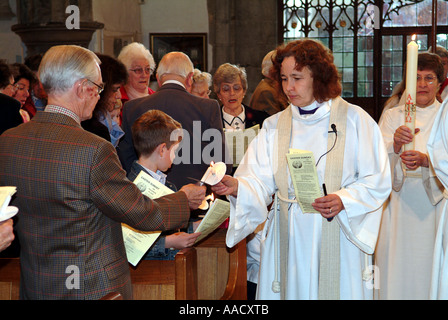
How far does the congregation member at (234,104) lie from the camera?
566cm

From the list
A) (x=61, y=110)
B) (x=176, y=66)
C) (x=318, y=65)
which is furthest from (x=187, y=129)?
(x=61, y=110)

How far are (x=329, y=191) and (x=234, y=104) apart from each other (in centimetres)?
261

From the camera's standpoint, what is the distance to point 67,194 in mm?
2342

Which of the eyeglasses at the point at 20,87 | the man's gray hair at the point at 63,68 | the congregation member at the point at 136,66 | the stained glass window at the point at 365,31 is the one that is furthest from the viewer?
the stained glass window at the point at 365,31

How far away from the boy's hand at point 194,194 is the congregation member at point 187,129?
52.3 inches

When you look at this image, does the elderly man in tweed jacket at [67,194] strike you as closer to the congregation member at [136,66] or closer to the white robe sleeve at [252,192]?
the white robe sleeve at [252,192]

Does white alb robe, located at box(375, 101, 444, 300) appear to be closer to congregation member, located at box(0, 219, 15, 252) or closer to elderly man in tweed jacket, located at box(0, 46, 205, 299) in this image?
elderly man in tweed jacket, located at box(0, 46, 205, 299)

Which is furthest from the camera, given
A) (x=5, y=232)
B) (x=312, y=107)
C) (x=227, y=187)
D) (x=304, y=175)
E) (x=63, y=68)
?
(x=312, y=107)

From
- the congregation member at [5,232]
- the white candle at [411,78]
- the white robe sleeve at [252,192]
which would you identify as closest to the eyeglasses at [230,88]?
the white robe sleeve at [252,192]

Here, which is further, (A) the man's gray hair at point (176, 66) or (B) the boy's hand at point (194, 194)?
(A) the man's gray hair at point (176, 66)

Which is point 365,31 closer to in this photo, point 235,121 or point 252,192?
point 235,121

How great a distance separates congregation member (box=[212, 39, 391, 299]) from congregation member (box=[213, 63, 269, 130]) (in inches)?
87.1

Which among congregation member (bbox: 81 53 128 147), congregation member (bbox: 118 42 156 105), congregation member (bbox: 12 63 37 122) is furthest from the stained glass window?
congregation member (bbox: 81 53 128 147)
